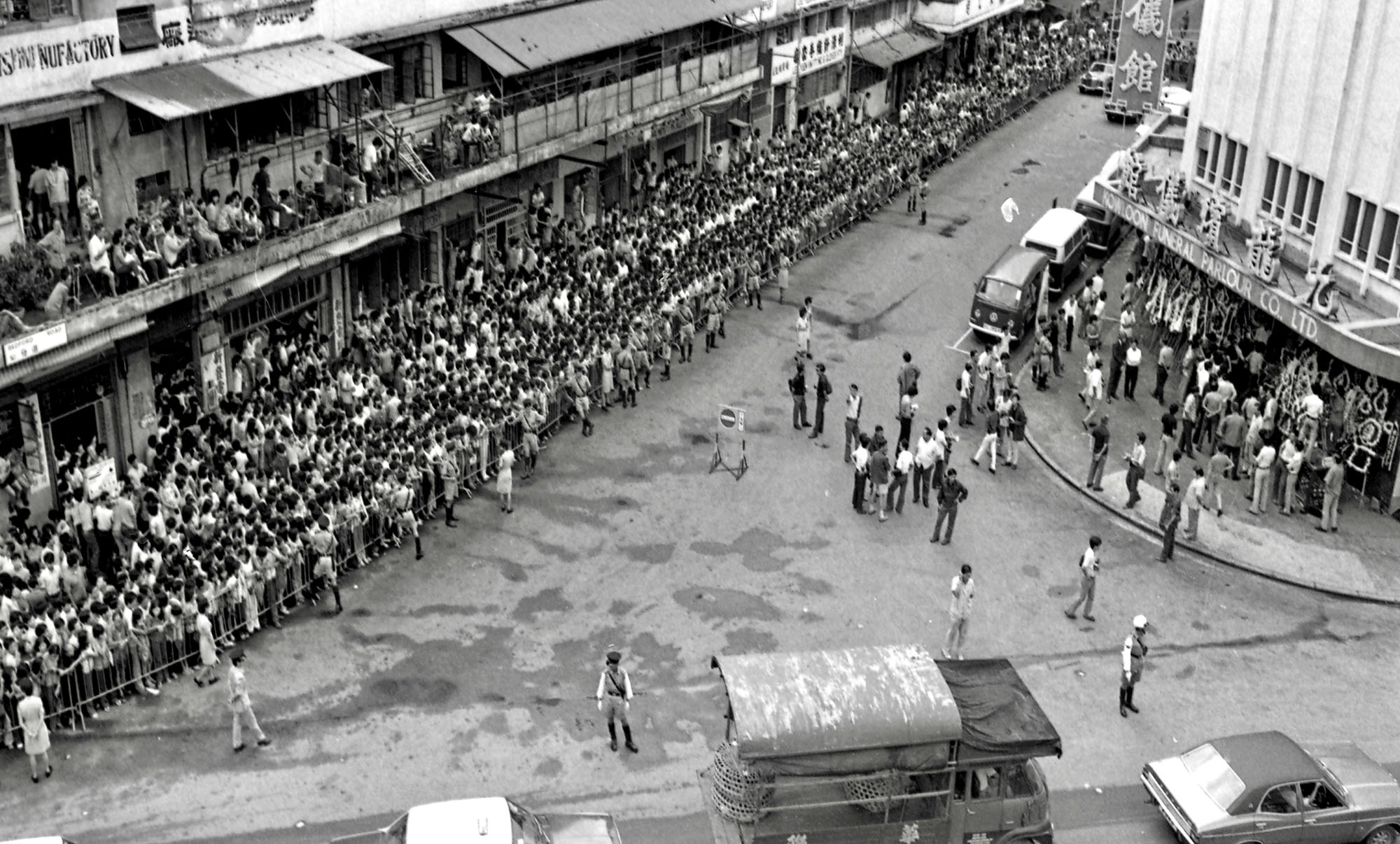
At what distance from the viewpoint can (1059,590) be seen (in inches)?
957

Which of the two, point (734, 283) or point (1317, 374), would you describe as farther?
point (734, 283)

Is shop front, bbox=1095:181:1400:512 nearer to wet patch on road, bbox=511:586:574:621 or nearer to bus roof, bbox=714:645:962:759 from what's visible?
bus roof, bbox=714:645:962:759

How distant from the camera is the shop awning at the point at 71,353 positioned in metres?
20.1

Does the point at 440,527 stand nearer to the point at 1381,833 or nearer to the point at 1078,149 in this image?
the point at 1381,833

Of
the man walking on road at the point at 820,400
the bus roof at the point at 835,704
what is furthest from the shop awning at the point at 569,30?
the bus roof at the point at 835,704

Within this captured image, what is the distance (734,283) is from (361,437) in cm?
1318

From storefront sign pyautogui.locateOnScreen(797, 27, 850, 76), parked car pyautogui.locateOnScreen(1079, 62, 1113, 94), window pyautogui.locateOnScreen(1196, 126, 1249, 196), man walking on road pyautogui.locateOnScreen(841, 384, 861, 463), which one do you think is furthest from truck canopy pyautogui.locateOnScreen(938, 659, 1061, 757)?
parked car pyautogui.locateOnScreen(1079, 62, 1113, 94)

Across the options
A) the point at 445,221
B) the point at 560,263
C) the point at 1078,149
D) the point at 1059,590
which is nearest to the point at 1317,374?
the point at 1059,590

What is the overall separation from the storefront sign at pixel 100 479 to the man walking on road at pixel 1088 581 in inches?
560

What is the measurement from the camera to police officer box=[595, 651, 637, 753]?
18.9 metres

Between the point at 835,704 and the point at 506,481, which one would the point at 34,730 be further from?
the point at 835,704

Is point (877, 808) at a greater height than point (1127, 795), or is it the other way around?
point (877, 808)

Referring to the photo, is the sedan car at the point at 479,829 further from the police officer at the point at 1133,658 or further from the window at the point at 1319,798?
the window at the point at 1319,798

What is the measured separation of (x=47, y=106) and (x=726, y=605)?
12.1 m
